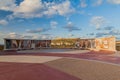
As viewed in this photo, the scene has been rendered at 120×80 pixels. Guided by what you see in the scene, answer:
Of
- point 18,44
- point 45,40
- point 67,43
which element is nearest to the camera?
point 18,44

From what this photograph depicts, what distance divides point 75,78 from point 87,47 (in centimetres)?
2479

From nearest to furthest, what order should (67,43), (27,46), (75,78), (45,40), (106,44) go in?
(75,78) → (106,44) → (27,46) → (45,40) → (67,43)

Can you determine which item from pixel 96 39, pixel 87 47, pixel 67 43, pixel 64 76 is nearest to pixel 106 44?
pixel 96 39

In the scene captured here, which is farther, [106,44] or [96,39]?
[96,39]

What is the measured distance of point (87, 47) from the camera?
32.6 metres

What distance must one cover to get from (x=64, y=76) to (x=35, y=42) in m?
24.8

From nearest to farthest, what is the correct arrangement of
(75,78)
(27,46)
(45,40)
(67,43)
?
(75,78), (27,46), (45,40), (67,43)

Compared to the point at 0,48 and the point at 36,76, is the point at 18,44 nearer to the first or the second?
the point at 0,48

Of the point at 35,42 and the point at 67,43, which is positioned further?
the point at 67,43

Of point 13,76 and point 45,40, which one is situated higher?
point 45,40

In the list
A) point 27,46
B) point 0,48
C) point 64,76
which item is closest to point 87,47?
point 27,46

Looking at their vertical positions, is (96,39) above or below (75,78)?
above

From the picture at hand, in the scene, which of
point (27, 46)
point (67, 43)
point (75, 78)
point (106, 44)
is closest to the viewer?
point (75, 78)

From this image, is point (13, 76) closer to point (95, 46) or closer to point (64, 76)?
point (64, 76)
